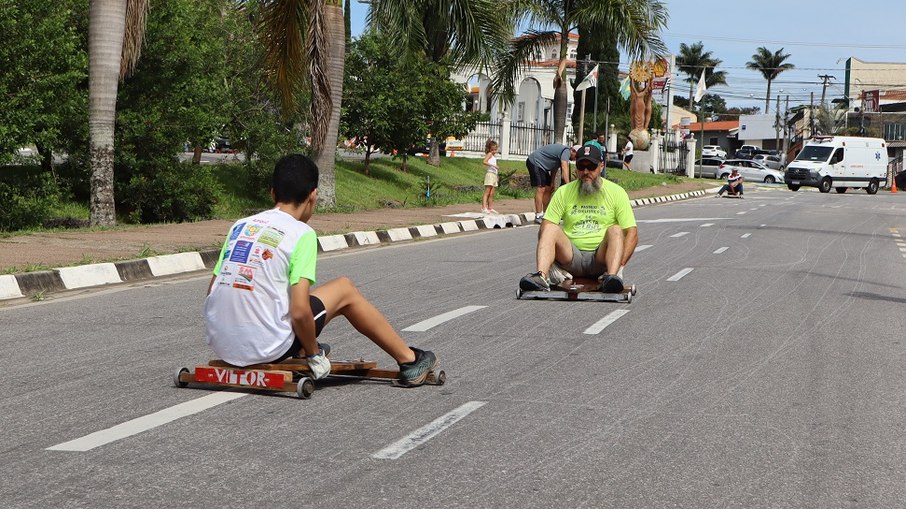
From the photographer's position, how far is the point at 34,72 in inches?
699

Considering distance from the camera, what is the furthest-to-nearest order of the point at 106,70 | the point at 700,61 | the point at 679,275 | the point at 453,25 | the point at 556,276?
the point at 700,61 → the point at 453,25 → the point at 106,70 → the point at 679,275 → the point at 556,276

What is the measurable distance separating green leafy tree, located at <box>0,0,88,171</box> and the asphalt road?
6.61m

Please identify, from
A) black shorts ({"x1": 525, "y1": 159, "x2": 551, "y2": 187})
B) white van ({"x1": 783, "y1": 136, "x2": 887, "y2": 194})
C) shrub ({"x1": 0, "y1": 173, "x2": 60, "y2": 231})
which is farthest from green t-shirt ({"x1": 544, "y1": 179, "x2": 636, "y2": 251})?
white van ({"x1": 783, "y1": 136, "x2": 887, "y2": 194})

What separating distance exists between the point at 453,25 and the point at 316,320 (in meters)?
25.5

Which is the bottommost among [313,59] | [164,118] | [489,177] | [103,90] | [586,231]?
[489,177]

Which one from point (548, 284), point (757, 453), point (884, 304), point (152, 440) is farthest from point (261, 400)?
point (884, 304)

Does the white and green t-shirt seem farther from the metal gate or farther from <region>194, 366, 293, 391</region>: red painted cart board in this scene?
the metal gate

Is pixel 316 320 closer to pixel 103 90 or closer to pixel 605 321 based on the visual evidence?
pixel 605 321

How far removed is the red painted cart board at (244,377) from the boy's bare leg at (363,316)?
0.48 meters

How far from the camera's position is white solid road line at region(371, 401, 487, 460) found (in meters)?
5.09

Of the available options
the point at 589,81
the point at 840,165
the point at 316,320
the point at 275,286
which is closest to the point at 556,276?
the point at 316,320

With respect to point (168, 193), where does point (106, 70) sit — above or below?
above

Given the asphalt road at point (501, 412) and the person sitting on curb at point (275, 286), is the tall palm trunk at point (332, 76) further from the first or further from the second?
the person sitting on curb at point (275, 286)

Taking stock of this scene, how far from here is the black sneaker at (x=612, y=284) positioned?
421 inches
